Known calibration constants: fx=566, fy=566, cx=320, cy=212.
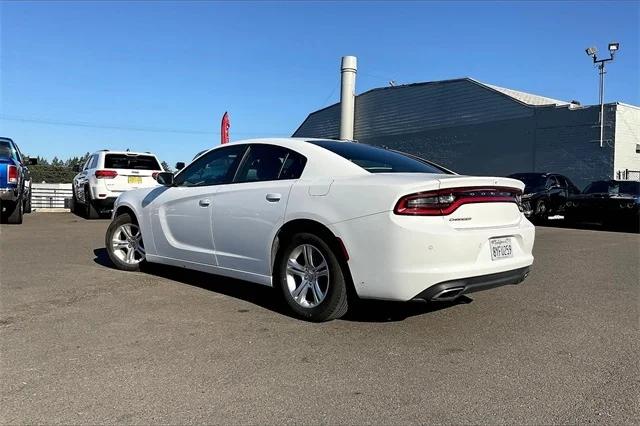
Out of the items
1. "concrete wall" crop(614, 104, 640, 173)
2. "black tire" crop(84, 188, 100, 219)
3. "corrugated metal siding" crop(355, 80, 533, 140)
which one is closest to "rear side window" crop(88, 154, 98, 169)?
"black tire" crop(84, 188, 100, 219)

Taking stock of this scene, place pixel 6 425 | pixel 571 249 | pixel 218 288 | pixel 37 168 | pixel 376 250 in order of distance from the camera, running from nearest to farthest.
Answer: pixel 6 425 < pixel 376 250 < pixel 218 288 < pixel 571 249 < pixel 37 168

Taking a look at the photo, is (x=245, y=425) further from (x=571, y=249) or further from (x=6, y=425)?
(x=571, y=249)

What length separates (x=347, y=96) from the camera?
3241 centimetres

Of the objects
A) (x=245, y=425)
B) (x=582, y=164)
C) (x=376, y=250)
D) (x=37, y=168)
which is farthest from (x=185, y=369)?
(x=37, y=168)

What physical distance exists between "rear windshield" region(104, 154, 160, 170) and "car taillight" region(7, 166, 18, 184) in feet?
7.52

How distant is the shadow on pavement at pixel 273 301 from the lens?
4.94 metres

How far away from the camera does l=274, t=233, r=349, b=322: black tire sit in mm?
4461

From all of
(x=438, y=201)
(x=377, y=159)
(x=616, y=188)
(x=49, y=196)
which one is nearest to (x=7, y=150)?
(x=49, y=196)

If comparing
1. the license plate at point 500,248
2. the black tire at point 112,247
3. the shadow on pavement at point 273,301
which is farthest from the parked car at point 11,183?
the license plate at point 500,248

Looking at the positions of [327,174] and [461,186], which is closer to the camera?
[461,186]

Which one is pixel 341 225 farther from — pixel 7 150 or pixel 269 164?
pixel 7 150

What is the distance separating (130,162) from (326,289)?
10.6 m

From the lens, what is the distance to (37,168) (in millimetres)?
41438

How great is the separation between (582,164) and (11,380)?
24.4 metres
